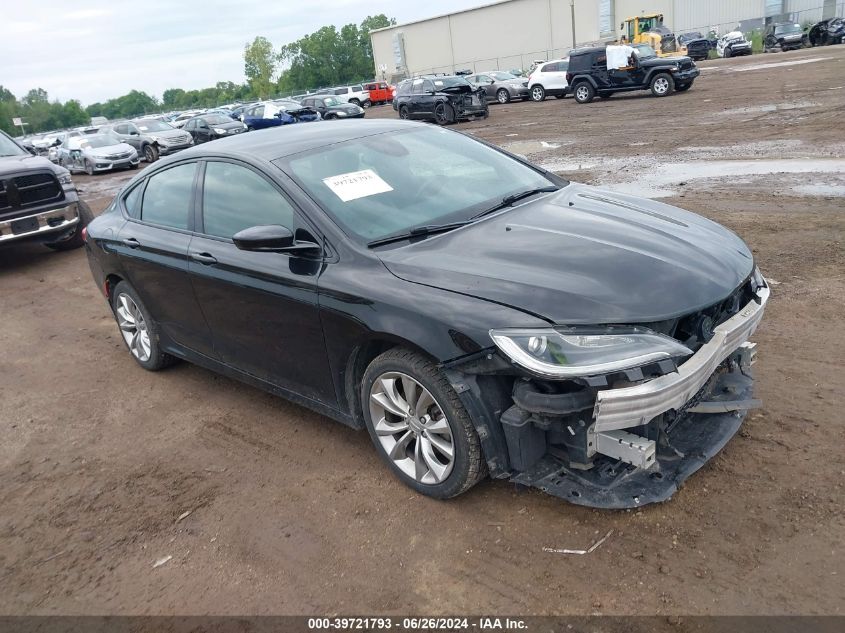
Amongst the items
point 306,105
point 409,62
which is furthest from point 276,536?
point 409,62

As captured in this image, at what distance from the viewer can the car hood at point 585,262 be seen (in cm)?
299

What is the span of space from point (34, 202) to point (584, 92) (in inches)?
831

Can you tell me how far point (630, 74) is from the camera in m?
25.0

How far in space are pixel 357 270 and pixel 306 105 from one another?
30748 mm

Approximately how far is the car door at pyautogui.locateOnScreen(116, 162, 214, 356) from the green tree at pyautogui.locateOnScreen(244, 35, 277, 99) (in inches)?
4398

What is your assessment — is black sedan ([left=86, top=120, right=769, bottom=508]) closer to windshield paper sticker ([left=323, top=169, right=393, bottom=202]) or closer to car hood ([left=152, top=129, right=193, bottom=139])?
windshield paper sticker ([left=323, top=169, right=393, bottom=202])

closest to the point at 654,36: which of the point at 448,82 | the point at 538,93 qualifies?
the point at 538,93

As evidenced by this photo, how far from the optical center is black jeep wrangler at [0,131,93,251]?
30.4 ft

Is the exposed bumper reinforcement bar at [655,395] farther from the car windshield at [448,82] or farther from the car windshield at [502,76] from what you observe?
the car windshield at [502,76]

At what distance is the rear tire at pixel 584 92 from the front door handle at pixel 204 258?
2407 centimetres

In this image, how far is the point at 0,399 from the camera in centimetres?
548

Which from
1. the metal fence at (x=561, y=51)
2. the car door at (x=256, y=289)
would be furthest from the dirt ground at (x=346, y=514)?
the metal fence at (x=561, y=51)

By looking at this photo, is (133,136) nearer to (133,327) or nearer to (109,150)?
(109,150)

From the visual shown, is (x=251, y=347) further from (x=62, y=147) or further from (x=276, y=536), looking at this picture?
(x=62, y=147)
